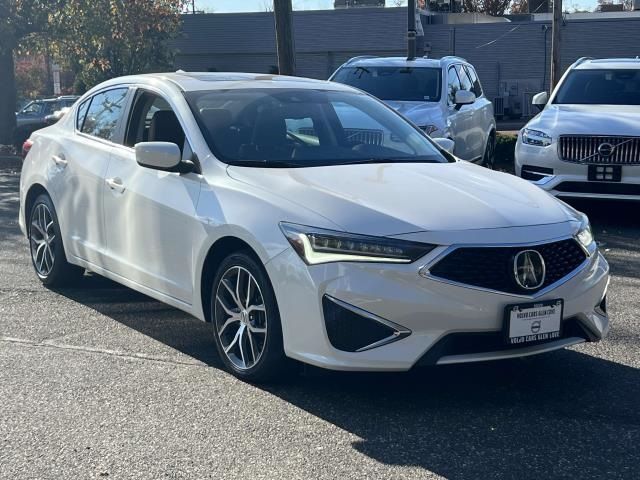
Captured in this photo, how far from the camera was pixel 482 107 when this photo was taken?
14180mm

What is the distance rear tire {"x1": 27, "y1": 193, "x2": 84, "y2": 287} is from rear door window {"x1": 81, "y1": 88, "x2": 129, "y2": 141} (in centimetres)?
69

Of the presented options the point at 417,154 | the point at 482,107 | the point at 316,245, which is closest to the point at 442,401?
the point at 316,245

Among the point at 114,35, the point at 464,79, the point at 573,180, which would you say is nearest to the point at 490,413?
the point at 573,180

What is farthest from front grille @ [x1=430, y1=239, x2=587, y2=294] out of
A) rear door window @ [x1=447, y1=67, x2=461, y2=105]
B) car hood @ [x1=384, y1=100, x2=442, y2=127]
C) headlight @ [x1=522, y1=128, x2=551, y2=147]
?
rear door window @ [x1=447, y1=67, x2=461, y2=105]

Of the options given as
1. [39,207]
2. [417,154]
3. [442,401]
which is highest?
[417,154]

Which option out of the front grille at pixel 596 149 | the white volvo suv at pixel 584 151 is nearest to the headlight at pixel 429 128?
the white volvo suv at pixel 584 151

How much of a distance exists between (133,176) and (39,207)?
1.68 metres

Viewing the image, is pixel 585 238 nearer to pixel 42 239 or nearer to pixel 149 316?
pixel 149 316

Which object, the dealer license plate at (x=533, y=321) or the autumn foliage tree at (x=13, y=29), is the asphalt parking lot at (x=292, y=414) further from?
the autumn foliage tree at (x=13, y=29)

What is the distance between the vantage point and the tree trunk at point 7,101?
23.9 meters

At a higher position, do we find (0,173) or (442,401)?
(442,401)

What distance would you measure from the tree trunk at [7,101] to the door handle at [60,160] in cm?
1739

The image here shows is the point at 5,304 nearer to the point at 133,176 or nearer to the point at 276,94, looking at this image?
the point at 133,176

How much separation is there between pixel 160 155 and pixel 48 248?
224 cm
